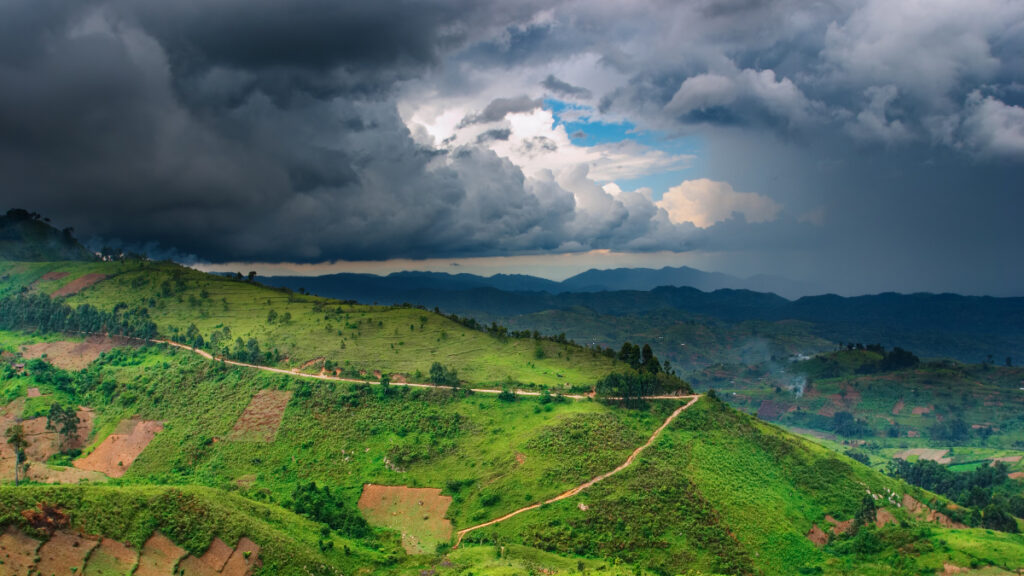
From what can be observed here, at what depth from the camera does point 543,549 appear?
201 ft

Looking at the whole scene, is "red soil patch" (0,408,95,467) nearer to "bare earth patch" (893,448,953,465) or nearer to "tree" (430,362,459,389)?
"tree" (430,362,459,389)

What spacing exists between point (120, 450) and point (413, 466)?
48031 mm

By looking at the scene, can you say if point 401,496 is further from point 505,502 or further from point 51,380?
point 51,380

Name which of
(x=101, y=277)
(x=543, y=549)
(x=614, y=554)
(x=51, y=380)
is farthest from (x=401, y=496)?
(x=101, y=277)

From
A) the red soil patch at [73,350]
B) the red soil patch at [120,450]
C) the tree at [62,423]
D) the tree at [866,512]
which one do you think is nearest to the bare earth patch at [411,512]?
the red soil patch at [120,450]

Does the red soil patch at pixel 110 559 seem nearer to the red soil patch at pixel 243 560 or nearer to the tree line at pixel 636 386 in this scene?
the red soil patch at pixel 243 560

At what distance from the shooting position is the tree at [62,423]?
285 ft

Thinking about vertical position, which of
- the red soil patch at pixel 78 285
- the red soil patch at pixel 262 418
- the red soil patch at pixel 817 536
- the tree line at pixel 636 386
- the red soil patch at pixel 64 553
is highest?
the red soil patch at pixel 78 285

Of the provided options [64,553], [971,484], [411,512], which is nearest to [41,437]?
[64,553]

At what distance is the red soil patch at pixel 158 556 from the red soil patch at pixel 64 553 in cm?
420

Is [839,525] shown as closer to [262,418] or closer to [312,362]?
[262,418]

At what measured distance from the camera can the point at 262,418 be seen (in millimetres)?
89938

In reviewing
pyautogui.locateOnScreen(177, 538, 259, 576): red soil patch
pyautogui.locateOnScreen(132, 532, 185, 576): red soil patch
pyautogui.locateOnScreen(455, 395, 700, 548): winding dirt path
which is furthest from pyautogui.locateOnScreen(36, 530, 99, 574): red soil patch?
pyautogui.locateOnScreen(455, 395, 700, 548): winding dirt path

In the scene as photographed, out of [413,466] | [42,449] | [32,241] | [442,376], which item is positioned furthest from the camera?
[32,241]
